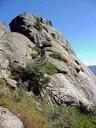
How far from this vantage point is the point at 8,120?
13.3m

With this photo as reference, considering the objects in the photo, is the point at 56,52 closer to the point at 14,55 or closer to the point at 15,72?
the point at 14,55

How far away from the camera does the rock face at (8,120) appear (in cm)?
1284

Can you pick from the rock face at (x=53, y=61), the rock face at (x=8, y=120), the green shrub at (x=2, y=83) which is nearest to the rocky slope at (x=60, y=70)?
the rock face at (x=53, y=61)

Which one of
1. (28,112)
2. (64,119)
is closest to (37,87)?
(64,119)

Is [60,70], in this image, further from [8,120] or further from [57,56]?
[8,120]

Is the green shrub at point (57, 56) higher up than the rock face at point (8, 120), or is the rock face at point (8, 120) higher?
the green shrub at point (57, 56)

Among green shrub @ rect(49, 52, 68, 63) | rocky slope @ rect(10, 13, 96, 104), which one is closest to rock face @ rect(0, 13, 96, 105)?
rocky slope @ rect(10, 13, 96, 104)

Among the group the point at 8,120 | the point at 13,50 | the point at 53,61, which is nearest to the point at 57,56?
the point at 53,61

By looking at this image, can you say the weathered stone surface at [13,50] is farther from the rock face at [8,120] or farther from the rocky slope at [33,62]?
the rock face at [8,120]

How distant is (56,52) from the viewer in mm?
29188

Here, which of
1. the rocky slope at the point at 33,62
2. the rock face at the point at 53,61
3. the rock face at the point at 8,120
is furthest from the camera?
the rock face at the point at 53,61

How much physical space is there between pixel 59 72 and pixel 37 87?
438 centimetres

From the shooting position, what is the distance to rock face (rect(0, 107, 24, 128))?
505 inches

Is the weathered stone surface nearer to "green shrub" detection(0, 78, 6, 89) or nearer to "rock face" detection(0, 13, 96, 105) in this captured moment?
"rock face" detection(0, 13, 96, 105)
